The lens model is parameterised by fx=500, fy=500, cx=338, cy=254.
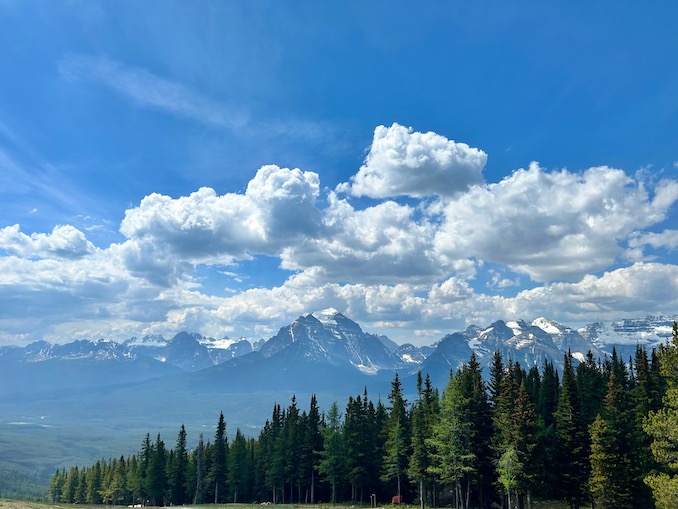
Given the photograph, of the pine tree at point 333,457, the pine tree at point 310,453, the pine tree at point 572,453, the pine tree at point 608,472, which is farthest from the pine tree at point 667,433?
the pine tree at point 310,453

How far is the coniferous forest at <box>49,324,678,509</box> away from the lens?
54.8 meters

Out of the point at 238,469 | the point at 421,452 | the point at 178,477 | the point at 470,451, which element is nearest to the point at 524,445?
the point at 470,451

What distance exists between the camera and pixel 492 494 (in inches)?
2721

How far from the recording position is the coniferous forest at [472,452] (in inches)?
2156

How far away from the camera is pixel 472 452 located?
60.9 meters

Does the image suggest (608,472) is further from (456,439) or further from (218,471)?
(218,471)

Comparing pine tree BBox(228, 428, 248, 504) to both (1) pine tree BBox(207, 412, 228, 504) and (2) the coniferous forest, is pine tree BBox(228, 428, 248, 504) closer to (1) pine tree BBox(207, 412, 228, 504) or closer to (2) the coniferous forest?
(2) the coniferous forest

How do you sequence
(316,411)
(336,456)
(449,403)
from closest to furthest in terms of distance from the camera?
1. (449,403)
2. (336,456)
3. (316,411)

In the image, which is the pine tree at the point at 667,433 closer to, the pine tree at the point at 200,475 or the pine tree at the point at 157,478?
the pine tree at the point at 200,475

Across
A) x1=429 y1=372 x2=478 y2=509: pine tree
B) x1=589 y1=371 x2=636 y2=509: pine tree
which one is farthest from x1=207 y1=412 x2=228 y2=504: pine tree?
x1=589 y1=371 x2=636 y2=509: pine tree

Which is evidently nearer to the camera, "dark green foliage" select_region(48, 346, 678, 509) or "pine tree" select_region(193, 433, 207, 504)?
"dark green foliage" select_region(48, 346, 678, 509)

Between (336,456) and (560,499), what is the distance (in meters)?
34.6

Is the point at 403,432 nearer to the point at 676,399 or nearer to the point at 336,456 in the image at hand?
the point at 336,456

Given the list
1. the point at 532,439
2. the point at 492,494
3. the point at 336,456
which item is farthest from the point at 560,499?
the point at 336,456
